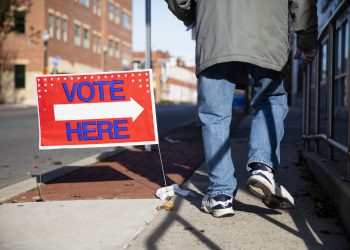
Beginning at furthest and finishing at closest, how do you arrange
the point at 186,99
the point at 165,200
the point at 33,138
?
the point at 186,99, the point at 33,138, the point at 165,200

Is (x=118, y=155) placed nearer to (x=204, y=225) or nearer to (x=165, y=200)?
(x=165, y=200)

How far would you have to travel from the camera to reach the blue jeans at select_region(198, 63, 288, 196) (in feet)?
10.1

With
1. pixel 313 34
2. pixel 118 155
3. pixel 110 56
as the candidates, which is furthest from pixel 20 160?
pixel 110 56

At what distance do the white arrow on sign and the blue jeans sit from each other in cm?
91

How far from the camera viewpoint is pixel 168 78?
85.1 m

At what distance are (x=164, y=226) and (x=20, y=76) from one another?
36967 mm

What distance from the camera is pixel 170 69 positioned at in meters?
87.6

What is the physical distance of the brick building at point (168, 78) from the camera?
78.6 meters

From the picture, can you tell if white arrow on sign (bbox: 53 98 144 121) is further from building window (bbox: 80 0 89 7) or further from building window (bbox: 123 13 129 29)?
building window (bbox: 123 13 129 29)

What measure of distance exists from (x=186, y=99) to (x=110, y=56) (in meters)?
50.9

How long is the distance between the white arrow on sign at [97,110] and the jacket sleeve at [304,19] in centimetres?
141

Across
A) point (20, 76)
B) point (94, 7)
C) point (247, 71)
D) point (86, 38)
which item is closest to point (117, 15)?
point (94, 7)

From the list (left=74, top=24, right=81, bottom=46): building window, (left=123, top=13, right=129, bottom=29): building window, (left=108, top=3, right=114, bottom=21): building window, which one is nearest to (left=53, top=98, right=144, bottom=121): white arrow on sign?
(left=74, top=24, right=81, bottom=46): building window

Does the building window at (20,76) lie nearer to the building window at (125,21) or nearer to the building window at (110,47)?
the building window at (110,47)
